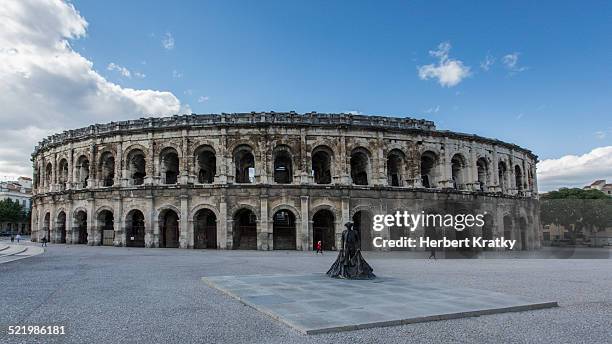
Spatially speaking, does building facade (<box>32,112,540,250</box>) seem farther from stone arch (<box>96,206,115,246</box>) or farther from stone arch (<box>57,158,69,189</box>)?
stone arch (<box>57,158,69,189</box>)

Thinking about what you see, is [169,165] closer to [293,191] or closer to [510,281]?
[293,191]

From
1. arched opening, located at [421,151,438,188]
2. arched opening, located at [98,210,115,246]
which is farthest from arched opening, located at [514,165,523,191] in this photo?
arched opening, located at [98,210,115,246]

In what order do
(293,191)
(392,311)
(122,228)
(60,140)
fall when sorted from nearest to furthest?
(392,311) < (293,191) < (122,228) < (60,140)

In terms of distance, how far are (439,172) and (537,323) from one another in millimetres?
23657

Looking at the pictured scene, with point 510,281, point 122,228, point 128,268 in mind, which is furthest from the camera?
point 122,228

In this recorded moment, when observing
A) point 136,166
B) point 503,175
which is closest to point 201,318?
point 136,166

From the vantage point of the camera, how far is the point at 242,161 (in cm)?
3111

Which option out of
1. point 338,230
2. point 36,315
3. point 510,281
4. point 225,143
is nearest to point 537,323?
point 510,281

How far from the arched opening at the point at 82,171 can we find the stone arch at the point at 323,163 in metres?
17.5

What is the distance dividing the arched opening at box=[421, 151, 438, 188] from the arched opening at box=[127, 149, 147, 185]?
20.7 metres

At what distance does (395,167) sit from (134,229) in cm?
2006

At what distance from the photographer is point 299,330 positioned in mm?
5668

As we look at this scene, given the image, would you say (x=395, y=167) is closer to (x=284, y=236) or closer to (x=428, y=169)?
(x=428, y=169)

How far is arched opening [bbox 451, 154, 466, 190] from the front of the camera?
99.8ft
